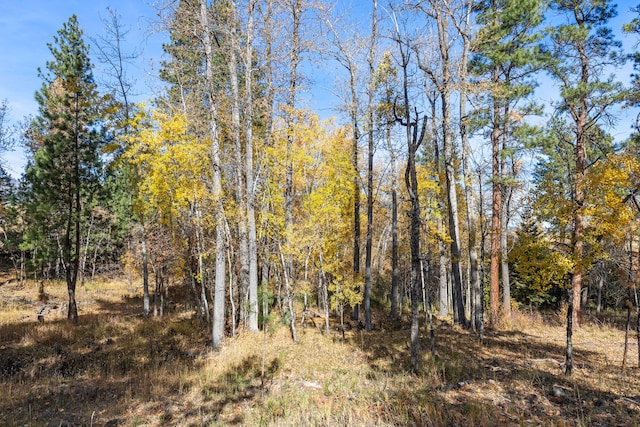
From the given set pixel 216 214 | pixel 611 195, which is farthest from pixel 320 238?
pixel 611 195

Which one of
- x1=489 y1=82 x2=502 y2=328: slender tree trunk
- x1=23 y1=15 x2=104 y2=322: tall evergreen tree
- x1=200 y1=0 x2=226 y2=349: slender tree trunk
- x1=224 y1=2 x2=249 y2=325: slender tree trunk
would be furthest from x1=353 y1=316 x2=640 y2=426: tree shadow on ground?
x1=23 y1=15 x2=104 y2=322: tall evergreen tree

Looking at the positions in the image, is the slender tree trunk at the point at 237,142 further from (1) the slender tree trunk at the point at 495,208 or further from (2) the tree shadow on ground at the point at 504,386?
(1) the slender tree trunk at the point at 495,208

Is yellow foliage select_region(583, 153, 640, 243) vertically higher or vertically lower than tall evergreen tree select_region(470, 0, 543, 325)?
lower

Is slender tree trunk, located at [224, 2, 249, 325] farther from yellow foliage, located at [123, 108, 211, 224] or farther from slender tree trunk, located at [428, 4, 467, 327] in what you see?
slender tree trunk, located at [428, 4, 467, 327]

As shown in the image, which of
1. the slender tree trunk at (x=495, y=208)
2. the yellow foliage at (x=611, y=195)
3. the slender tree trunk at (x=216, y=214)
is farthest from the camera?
the slender tree trunk at (x=495, y=208)

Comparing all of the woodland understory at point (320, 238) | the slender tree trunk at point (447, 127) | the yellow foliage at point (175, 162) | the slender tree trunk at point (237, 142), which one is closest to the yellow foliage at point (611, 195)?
the woodland understory at point (320, 238)

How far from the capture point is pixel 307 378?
776 centimetres

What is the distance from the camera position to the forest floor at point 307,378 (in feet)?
17.4

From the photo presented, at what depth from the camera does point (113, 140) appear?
1484 cm

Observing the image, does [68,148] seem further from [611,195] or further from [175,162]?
[611,195]

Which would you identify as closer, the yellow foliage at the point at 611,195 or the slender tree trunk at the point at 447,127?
the yellow foliage at the point at 611,195

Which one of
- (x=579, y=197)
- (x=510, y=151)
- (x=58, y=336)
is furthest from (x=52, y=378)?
(x=510, y=151)

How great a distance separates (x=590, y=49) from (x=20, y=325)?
76.8 ft

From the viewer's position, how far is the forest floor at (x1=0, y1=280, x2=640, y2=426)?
17.4 ft
